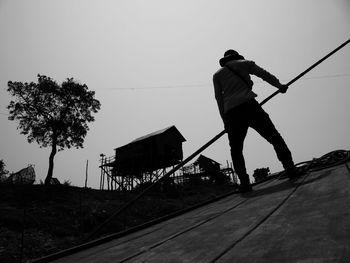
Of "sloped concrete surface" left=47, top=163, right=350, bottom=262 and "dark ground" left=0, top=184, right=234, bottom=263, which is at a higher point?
"dark ground" left=0, top=184, right=234, bottom=263

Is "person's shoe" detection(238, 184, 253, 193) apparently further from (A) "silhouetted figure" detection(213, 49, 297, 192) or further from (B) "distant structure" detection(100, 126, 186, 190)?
(B) "distant structure" detection(100, 126, 186, 190)

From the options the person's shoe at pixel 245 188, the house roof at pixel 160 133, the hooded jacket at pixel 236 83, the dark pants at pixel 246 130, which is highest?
the house roof at pixel 160 133

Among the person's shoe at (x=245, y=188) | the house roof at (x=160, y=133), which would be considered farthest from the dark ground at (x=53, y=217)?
the house roof at (x=160, y=133)

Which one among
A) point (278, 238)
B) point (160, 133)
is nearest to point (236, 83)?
point (278, 238)

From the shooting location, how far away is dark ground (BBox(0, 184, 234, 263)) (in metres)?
8.42

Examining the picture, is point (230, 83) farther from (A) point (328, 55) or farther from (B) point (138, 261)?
(B) point (138, 261)

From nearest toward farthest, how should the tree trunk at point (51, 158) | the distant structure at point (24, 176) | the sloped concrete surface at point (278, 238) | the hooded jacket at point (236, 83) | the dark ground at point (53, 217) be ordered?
the sloped concrete surface at point (278, 238) < the hooded jacket at point (236, 83) < the dark ground at point (53, 217) < the tree trunk at point (51, 158) < the distant structure at point (24, 176)

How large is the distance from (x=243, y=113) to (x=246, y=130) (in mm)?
261

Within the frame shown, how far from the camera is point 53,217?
39.4 ft

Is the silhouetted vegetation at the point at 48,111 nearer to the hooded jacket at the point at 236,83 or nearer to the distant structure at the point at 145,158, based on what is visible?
the distant structure at the point at 145,158

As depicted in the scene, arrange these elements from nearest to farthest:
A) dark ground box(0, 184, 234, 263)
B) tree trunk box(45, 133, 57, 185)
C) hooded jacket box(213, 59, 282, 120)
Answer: hooded jacket box(213, 59, 282, 120)
dark ground box(0, 184, 234, 263)
tree trunk box(45, 133, 57, 185)

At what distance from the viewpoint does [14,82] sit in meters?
24.8

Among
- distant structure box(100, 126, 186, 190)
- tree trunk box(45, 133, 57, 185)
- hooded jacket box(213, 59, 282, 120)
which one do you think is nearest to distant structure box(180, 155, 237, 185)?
distant structure box(100, 126, 186, 190)

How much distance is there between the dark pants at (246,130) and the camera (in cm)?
324
